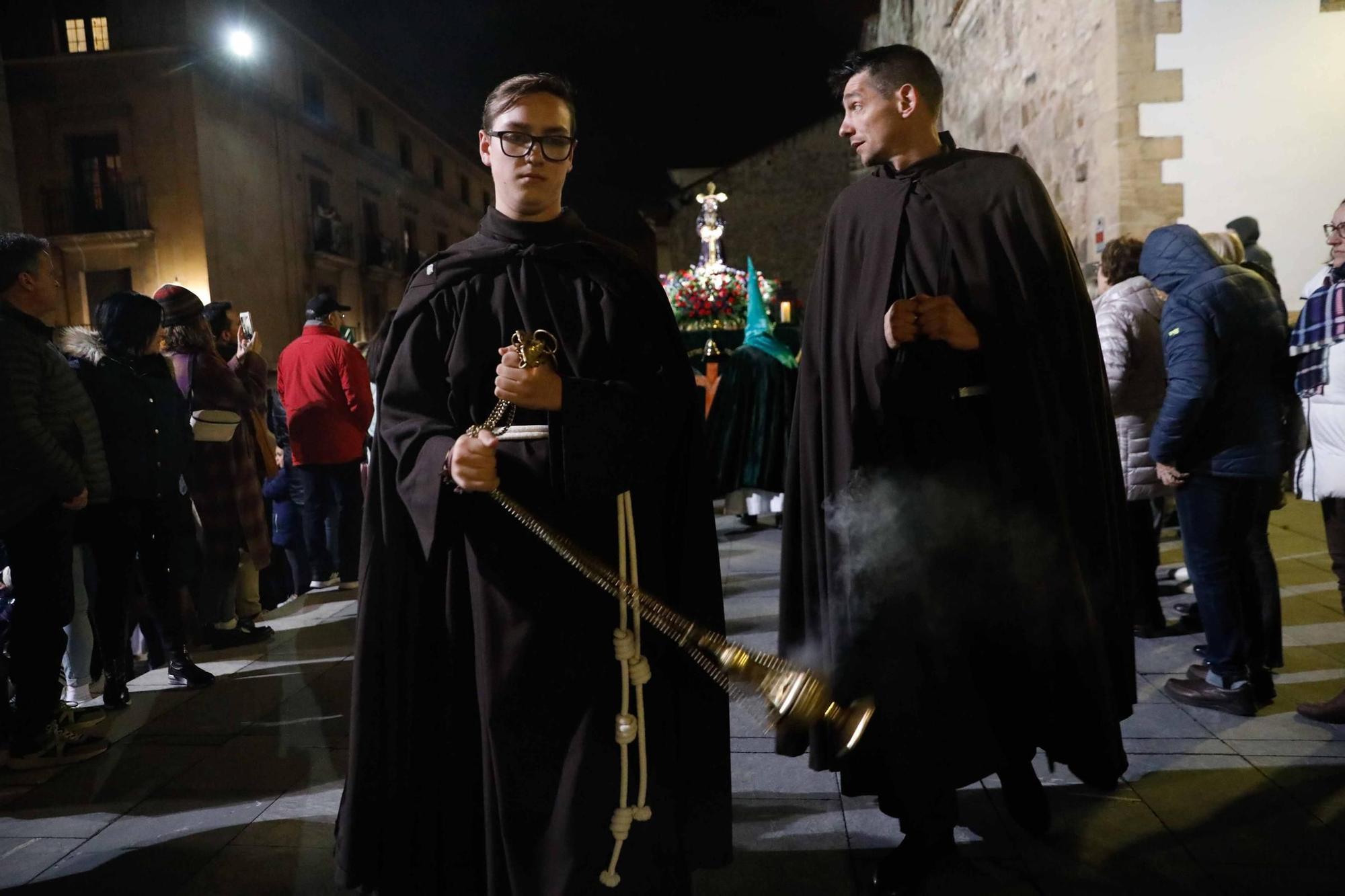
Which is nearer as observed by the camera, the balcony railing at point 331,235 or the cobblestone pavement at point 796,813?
the cobblestone pavement at point 796,813

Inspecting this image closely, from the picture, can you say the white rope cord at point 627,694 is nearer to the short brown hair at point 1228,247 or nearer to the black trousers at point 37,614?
the black trousers at point 37,614

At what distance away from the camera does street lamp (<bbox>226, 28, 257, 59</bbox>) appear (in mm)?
20016

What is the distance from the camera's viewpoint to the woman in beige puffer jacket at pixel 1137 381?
4.43 m

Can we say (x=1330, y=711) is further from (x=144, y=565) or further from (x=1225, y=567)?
(x=144, y=565)

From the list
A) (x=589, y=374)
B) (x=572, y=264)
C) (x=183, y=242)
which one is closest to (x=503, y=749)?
(x=589, y=374)

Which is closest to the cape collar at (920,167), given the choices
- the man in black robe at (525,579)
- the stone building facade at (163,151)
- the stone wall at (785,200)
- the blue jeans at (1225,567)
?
the man in black robe at (525,579)

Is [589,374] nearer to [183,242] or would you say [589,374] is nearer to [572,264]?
[572,264]

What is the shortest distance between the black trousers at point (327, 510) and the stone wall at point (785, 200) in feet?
48.0

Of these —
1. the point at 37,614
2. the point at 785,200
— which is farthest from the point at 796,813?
the point at 785,200

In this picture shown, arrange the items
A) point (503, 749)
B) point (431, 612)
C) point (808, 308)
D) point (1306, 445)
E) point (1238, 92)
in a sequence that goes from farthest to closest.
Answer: point (1238, 92) < point (1306, 445) < point (808, 308) < point (431, 612) < point (503, 749)

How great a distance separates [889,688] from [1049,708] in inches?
16.8

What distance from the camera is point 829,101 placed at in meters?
18.6

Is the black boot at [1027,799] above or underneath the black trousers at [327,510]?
underneath

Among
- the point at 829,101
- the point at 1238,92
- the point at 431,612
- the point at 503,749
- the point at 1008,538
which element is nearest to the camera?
the point at 503,749
